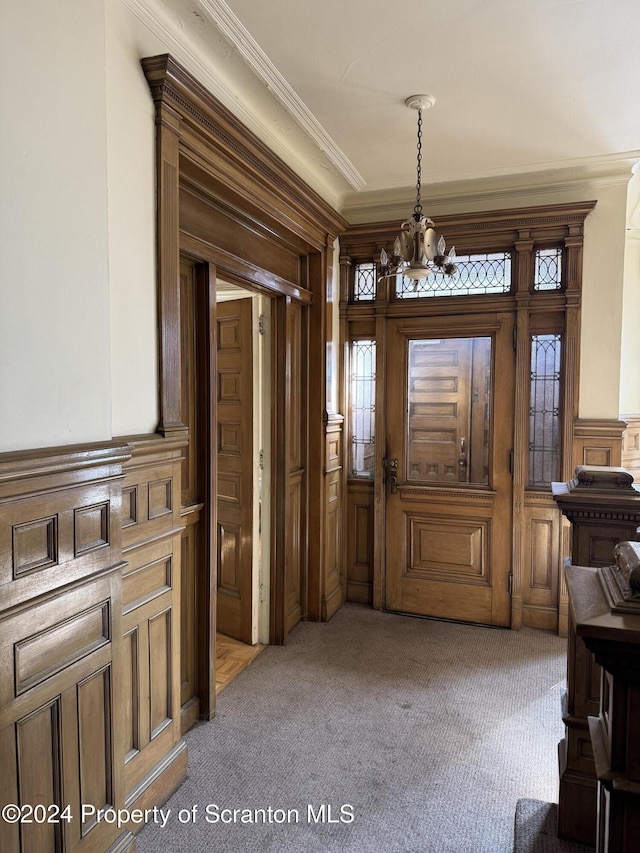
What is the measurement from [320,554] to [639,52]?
123 inches

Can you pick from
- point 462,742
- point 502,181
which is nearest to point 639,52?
point 502,181

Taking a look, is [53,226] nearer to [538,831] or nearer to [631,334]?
[538,831]

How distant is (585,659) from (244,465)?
7.03 ft

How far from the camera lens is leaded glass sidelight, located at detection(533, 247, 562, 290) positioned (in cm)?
363

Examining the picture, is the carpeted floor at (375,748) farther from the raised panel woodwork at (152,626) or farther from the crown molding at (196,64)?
the crown molding at (196,64)

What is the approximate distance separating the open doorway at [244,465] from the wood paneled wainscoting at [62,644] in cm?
162

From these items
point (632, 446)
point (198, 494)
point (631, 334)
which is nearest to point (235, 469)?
point (198, 494)

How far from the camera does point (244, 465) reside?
3395 mm

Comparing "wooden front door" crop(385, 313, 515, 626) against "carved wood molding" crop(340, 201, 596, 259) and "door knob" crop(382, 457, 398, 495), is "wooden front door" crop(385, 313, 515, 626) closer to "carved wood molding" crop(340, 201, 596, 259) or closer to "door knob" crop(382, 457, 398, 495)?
"door knob" crop(382, 457, 398, 495)

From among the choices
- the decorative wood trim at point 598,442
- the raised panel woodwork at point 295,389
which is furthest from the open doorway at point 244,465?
the decorative wood trim at point 598,442

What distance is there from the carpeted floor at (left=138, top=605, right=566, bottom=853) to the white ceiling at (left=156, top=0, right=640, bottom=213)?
2915 mm

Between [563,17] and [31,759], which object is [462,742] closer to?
[31,759]

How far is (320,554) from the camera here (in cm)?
375

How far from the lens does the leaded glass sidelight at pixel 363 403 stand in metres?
4.09
